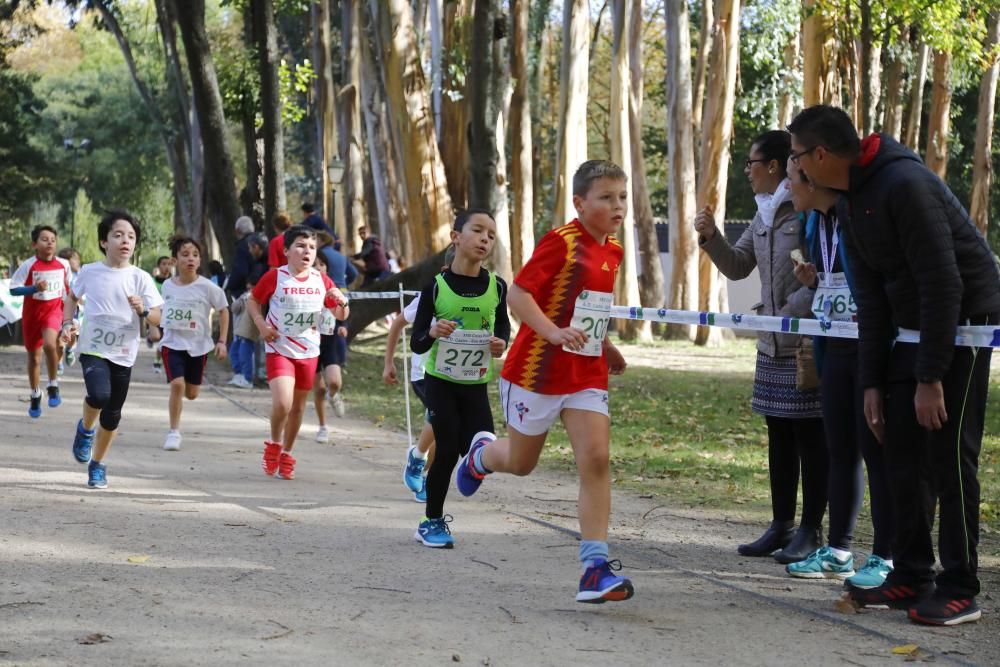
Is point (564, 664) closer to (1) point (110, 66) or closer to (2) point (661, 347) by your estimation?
(2) point (661, 347)

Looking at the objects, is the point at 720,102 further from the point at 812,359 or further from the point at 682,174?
the point at 812,359

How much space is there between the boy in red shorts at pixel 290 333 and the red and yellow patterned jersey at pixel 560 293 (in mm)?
4407

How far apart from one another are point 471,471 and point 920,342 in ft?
8.18

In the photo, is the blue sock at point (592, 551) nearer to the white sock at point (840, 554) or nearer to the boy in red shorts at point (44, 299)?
the white sock at point (840, 554)

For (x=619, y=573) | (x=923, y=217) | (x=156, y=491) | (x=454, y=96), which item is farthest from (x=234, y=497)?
(x=454, y=96)

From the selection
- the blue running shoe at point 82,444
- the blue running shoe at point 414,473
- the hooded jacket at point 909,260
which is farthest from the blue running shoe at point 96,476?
the hooded jacket at point 909,260

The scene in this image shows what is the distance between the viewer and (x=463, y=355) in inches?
314

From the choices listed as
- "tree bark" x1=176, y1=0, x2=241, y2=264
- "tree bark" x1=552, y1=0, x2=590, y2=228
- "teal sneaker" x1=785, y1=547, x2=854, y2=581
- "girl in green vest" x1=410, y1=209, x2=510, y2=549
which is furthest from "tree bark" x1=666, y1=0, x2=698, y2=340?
"teal sneaker" x1=785, y1=547, x2=854, y2=581

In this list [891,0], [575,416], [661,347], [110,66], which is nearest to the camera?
[575,416]

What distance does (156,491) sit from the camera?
9742mm

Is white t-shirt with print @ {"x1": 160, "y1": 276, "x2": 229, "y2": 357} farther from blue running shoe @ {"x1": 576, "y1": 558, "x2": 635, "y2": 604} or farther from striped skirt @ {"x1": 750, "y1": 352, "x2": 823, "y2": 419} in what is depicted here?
blue running shoe @ {"x1": 576, "y1": 558, "x2": 635, "y2": 604}

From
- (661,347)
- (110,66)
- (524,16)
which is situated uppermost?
(110,66)

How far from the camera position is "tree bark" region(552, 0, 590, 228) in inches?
1230

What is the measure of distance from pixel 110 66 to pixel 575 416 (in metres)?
73.1
